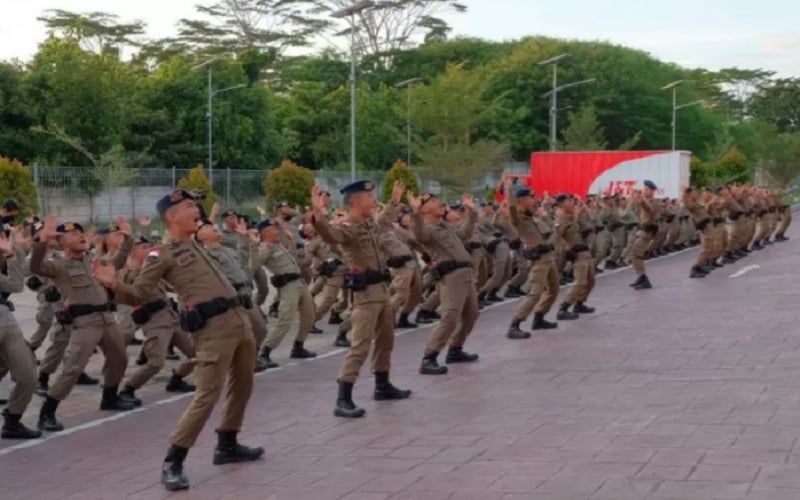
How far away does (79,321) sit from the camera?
980cm

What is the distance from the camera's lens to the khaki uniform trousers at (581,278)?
50.1ft

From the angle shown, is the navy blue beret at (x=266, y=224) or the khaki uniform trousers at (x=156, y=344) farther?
the navy blue beret at (x=266, y=224)

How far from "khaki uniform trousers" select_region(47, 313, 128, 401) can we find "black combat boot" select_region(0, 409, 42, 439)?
15.3 inches

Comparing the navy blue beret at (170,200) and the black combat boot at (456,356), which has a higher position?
the navy blue beret at (170,200)

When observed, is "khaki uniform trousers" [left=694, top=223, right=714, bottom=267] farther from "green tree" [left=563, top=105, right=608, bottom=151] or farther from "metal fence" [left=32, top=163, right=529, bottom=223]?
"green tree" [left=563, top=105, right=608, bottom=151]

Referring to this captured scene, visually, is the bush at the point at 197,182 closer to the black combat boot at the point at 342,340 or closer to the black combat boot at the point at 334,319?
the black combat boot at the point at 334,319

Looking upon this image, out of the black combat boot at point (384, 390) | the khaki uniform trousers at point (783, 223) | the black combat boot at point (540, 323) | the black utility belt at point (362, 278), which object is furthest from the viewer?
the khaki uniform trousers at point (783, 223)

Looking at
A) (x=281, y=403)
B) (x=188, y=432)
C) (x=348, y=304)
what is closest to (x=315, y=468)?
(x=188, y=432)

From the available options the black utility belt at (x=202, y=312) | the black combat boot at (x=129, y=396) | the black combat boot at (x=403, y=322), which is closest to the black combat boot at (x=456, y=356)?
the black combat boot at (x=129, y=396)

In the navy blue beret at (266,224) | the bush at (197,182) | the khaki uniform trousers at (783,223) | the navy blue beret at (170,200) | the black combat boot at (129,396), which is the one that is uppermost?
the navy blue beret at (170,200)

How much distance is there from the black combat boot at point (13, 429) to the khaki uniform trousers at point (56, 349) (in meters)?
1.40

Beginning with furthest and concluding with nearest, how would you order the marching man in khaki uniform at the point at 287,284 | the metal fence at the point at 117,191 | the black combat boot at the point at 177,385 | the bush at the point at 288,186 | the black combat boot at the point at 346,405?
1. the bush at the point at 288,186
2. the metal fence at the point at 117,191
3. the marching man in khaki uniform at the point at 287,284
4. the black combat boot at the point at 177,385
5. the black combat boot at the point at 346,405

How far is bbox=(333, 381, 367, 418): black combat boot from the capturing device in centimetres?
944

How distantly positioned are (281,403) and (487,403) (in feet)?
6.05
